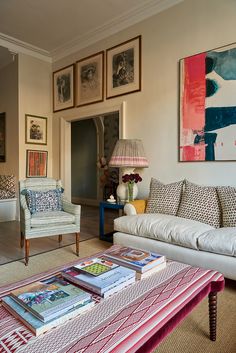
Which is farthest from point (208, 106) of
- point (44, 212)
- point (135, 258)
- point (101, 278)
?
point (101, 278)

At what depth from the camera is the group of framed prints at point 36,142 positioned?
16.0 feet

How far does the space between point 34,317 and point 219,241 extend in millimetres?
1594

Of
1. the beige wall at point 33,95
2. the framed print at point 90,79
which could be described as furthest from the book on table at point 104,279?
the beige wall at point 33,95

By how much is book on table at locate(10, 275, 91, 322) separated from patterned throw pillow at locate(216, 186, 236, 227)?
175 centimetres

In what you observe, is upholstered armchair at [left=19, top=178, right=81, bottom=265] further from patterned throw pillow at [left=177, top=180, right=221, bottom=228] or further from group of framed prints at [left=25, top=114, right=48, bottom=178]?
group of framed prints at [left=25, top=114, right=48, bottom=178]

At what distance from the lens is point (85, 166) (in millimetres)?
7258

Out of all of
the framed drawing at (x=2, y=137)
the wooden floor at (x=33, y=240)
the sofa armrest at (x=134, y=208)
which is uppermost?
the framed drawing at (x=2, y=137)

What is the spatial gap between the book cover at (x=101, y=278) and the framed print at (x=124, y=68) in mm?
3027

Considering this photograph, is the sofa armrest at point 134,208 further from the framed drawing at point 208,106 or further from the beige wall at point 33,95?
the beige wall at point 33,95

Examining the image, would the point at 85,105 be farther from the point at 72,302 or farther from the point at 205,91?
the point at 72,302

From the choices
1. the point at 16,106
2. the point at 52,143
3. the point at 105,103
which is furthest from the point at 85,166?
the point at 105,103

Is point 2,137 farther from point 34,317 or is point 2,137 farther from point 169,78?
point 34,317

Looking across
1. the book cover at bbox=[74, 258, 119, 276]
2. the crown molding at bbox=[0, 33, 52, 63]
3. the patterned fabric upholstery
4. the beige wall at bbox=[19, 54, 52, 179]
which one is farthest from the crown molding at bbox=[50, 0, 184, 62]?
the book cover at bbox=[74, 258, 119, 276]

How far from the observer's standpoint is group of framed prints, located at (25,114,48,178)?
4883mm
